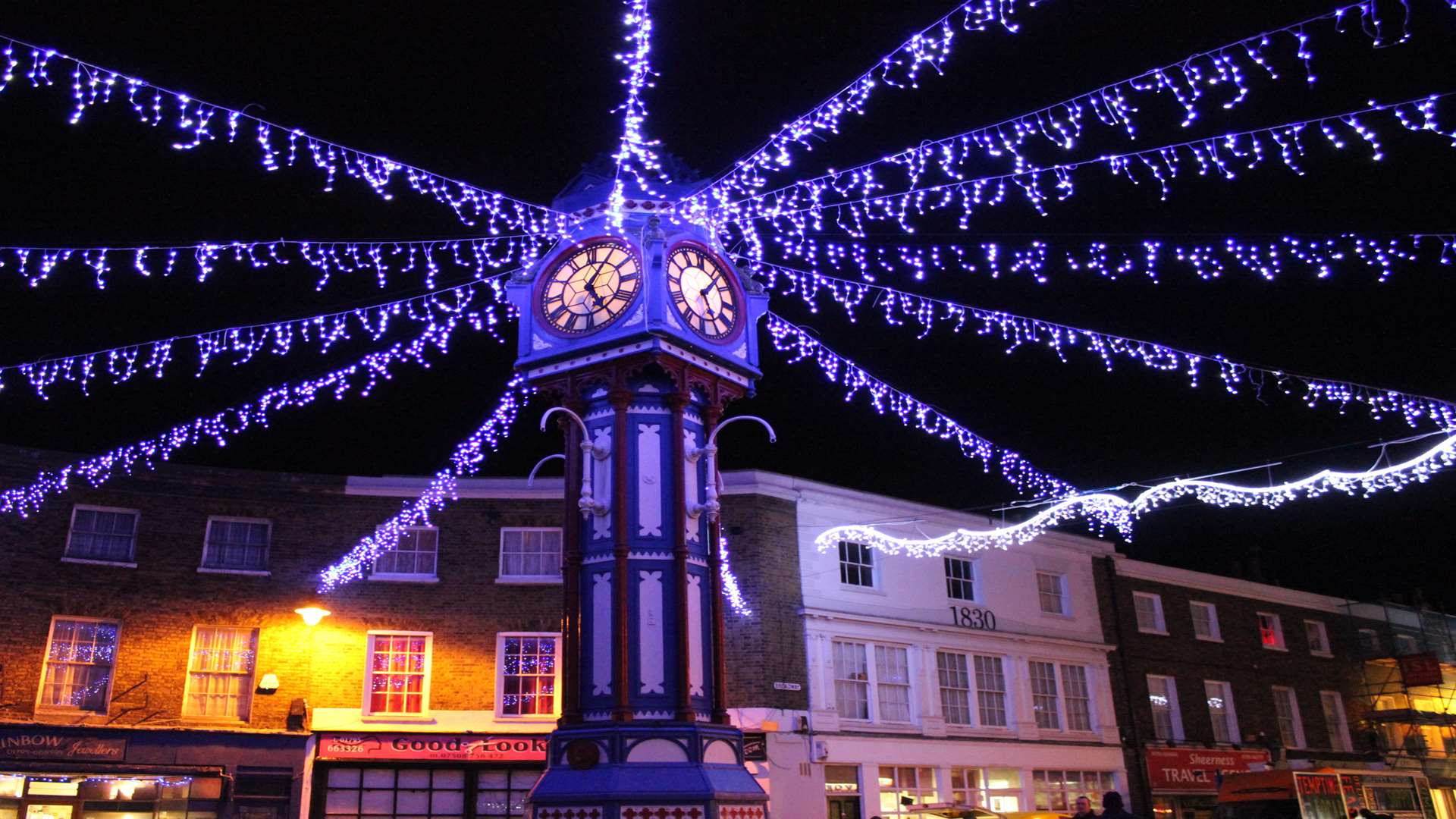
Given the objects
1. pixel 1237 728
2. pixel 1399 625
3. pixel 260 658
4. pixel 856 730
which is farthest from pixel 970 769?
pixel 1399 625

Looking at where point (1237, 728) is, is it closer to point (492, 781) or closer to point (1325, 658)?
point (1325, 658)

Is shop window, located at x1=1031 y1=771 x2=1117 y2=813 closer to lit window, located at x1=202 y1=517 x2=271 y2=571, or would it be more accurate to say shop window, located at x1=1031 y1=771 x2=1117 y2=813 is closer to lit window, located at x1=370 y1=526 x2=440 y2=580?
lit window, located at x1=370 y1=526 x2=440 y2=580

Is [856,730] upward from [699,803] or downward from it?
upward

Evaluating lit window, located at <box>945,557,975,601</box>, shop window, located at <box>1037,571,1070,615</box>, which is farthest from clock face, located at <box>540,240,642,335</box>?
shop window, located at <box>1037,571,1070,615</box>

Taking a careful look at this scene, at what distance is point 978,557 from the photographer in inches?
963

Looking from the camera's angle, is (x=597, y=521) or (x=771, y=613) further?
(x=771, y=613)

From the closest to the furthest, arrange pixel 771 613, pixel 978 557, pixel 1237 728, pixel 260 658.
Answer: pixel 260 658 < pixel 771 613 < pixel 978 557 < pixel 1237 728

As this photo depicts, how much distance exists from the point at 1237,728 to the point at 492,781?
688 inches

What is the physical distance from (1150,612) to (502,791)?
15178 mm

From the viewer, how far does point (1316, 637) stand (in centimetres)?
3117

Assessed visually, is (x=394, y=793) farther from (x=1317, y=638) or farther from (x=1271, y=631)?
(x=1317, y=638)

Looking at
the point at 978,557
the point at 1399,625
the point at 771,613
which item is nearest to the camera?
the point at 771,613

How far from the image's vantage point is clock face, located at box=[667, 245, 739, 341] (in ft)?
37.1

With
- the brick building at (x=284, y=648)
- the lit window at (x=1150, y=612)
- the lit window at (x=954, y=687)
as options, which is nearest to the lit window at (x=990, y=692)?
the lit window at (x=954, y=687)
